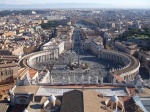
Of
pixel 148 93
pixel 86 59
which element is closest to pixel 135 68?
pixel 86 59

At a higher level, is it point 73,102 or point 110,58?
point 73,102

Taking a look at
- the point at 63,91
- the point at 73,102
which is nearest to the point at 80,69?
the point at 63,91

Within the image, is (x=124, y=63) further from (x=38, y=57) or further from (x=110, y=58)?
(x=38, y=57)

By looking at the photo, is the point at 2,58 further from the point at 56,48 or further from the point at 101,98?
the point at 101,98

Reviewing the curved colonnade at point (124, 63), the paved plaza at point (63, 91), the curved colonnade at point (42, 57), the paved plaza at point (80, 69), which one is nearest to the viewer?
the paved plaza at point (63, 91)

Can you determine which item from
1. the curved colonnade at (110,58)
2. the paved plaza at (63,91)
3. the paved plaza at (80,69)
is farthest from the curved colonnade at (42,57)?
the paved plaza at (63,91)

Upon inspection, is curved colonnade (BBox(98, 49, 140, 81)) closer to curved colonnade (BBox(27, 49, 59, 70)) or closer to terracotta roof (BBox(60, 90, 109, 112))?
curved colonnade (BBox(27, 49, 59, 70))

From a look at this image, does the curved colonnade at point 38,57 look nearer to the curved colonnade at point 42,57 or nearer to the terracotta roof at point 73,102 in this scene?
the curved colonnade at point 42,57

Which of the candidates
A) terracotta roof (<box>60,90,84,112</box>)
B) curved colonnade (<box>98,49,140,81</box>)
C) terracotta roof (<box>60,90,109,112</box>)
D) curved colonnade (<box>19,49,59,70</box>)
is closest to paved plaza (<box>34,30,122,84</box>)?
curved colonnade (<box>19,49,59,70</box>)
